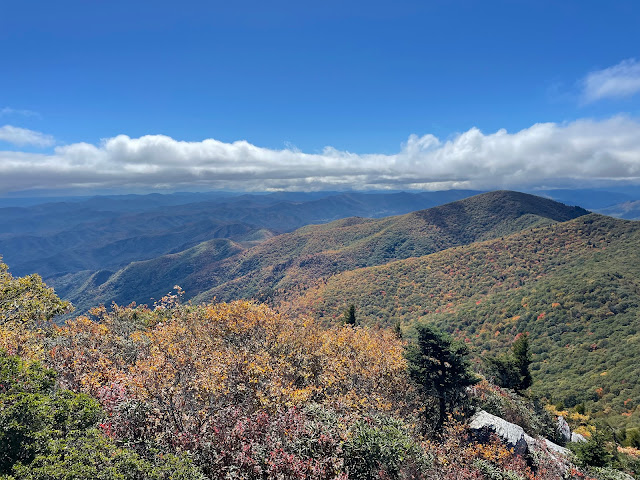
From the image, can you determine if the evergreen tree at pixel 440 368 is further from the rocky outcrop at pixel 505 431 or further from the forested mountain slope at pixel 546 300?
the forested mountain slope at pixel 546 300

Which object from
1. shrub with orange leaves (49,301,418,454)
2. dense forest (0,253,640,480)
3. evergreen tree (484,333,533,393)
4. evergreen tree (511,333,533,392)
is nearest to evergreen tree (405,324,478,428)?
dense forest (0,253,640,480)

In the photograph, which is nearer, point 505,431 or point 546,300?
point 505,431

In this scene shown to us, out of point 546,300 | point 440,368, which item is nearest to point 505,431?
point 440,368

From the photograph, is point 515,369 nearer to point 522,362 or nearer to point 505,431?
point 522,362

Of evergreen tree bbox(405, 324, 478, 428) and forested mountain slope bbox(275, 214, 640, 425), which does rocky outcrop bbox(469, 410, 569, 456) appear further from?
forested mountain slope bbox(275, 214, 640, 425)

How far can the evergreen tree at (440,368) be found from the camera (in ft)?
84.8

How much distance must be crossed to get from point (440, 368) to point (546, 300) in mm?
98477

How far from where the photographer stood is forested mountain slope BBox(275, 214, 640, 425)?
217ft

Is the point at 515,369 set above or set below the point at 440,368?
below

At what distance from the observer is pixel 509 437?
23141mm

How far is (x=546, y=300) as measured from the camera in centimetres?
10212

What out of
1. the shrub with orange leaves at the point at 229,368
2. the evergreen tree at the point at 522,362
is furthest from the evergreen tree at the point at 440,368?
the evergreen tree at the point at 522,362

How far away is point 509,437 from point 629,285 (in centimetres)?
10551

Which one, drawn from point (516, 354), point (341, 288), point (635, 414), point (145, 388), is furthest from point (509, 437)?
point (341, 288)
